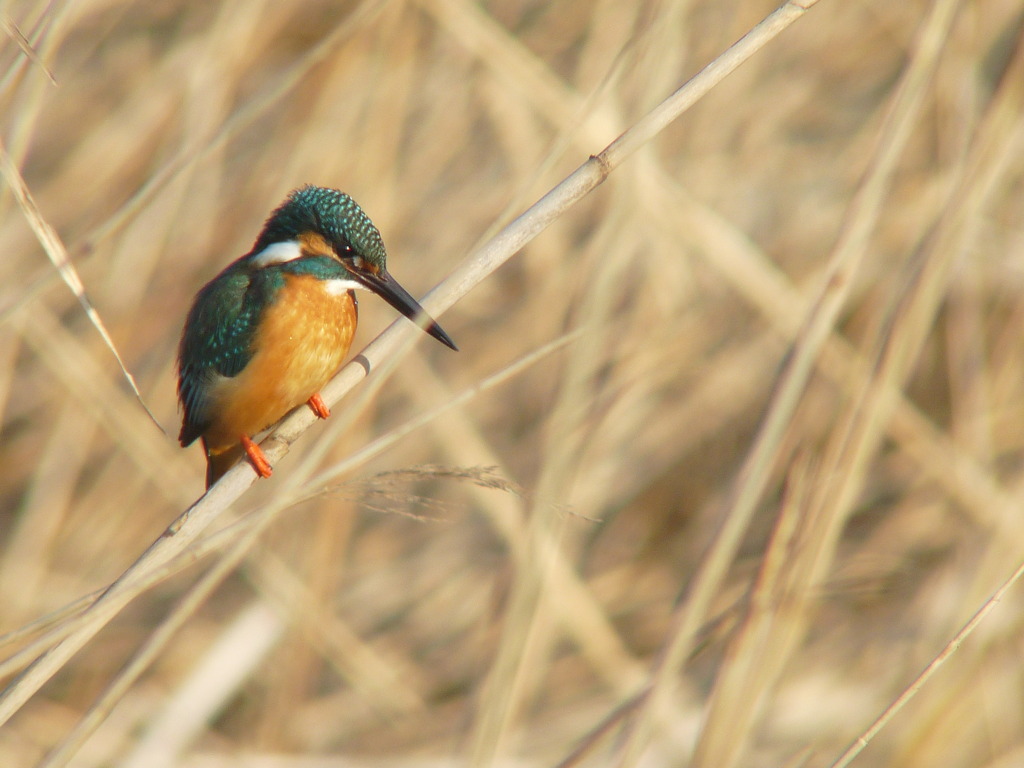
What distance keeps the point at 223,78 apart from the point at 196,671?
1740mm

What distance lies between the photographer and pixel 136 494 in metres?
2.73

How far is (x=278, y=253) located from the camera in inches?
78.5

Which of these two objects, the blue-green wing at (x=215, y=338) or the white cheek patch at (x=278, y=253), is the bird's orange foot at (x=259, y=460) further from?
the white cheek patch at (x=278, y=253)

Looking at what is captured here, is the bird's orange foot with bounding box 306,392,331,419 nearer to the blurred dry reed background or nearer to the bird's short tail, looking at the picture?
the bird's short tail

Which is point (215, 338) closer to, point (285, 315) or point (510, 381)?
point (285, 315)

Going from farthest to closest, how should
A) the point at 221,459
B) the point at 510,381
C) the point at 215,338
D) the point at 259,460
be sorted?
the point at 510,381 < the point at 221,459 < the point at 215,338 < the point at 259,460

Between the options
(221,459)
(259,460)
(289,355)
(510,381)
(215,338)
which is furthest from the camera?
(510,381)

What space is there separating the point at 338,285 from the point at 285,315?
0.12 m

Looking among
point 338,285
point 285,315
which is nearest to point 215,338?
point 285,315

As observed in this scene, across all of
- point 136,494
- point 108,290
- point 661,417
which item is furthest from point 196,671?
point 661,417

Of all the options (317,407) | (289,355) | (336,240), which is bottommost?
(317,407)

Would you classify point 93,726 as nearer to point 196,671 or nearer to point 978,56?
Answer: point 196,671

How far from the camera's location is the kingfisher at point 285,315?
1.86 metres

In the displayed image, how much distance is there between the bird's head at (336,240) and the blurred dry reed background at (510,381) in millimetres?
408
